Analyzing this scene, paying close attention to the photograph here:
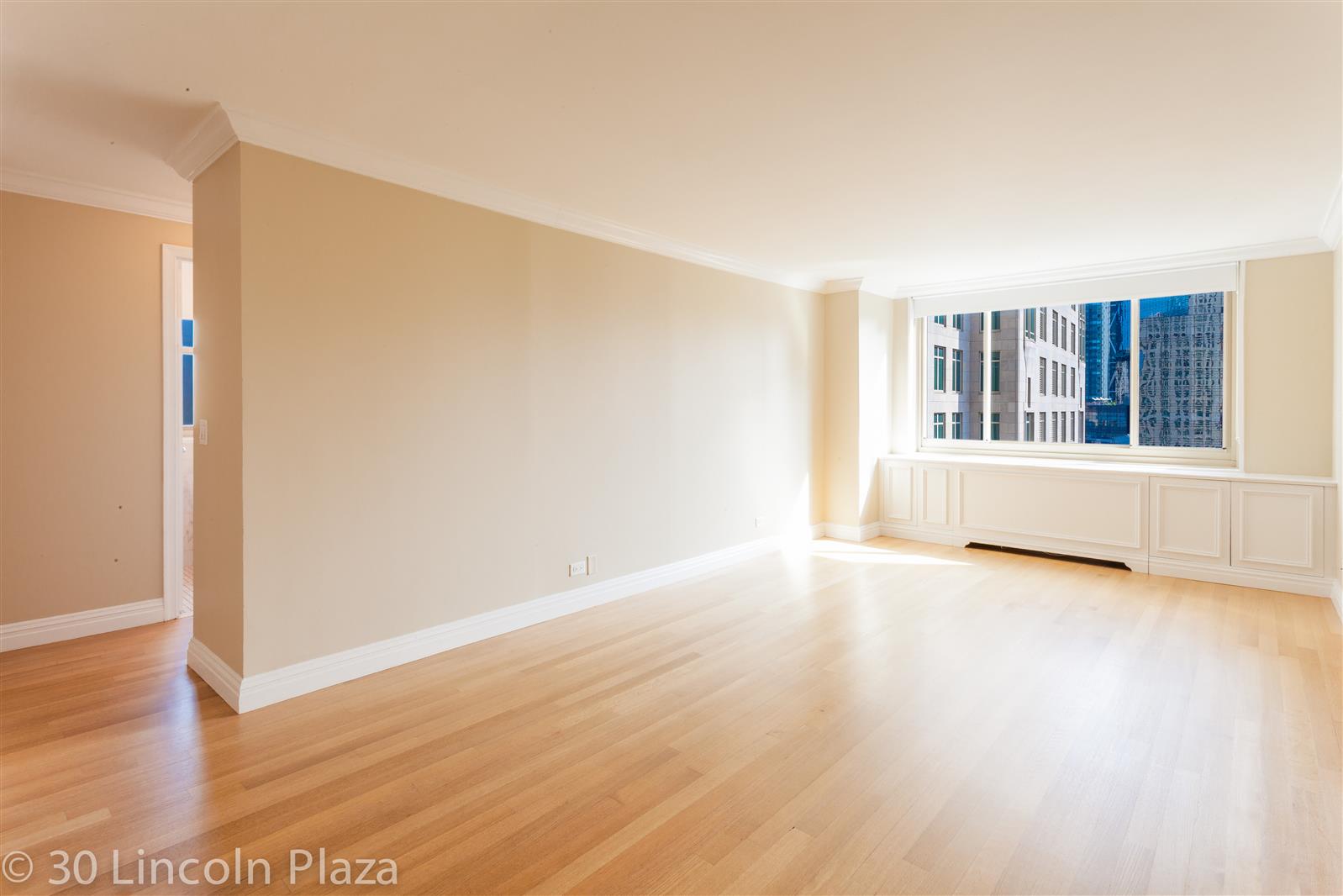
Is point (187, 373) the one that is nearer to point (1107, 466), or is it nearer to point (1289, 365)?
point (1107, 466)

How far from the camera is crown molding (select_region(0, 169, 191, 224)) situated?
3.60m

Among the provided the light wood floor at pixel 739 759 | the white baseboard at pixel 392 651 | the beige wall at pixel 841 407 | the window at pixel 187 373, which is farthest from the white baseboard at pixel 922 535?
the window at pixel 187 373

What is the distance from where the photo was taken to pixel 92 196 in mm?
3848

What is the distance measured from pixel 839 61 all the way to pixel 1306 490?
4.79 metres

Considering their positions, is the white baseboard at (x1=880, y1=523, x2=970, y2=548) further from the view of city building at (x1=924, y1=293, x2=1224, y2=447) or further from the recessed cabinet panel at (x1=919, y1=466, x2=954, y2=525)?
the view of city building at (x1=924, y1=293, x2=1224, y2=447)

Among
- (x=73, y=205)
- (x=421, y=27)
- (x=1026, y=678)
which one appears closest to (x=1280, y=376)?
(x=1026, y=678)

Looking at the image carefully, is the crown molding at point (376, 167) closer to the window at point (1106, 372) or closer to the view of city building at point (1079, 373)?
the view of city building at point (1079, 373)

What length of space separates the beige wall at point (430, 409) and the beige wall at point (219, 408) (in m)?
0.03

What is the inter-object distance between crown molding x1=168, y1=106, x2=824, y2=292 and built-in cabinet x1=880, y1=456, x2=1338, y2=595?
146 inches

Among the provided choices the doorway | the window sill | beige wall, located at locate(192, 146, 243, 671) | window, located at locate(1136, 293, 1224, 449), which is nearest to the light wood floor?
the doorway

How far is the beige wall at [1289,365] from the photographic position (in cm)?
478

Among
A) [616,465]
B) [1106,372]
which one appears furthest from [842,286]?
[616,465]

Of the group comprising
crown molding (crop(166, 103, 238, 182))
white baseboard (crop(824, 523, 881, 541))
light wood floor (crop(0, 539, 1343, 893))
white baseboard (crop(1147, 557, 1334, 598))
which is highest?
crown molding (crop(166, 103, 238, 182))

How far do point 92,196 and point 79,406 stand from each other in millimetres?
1224
